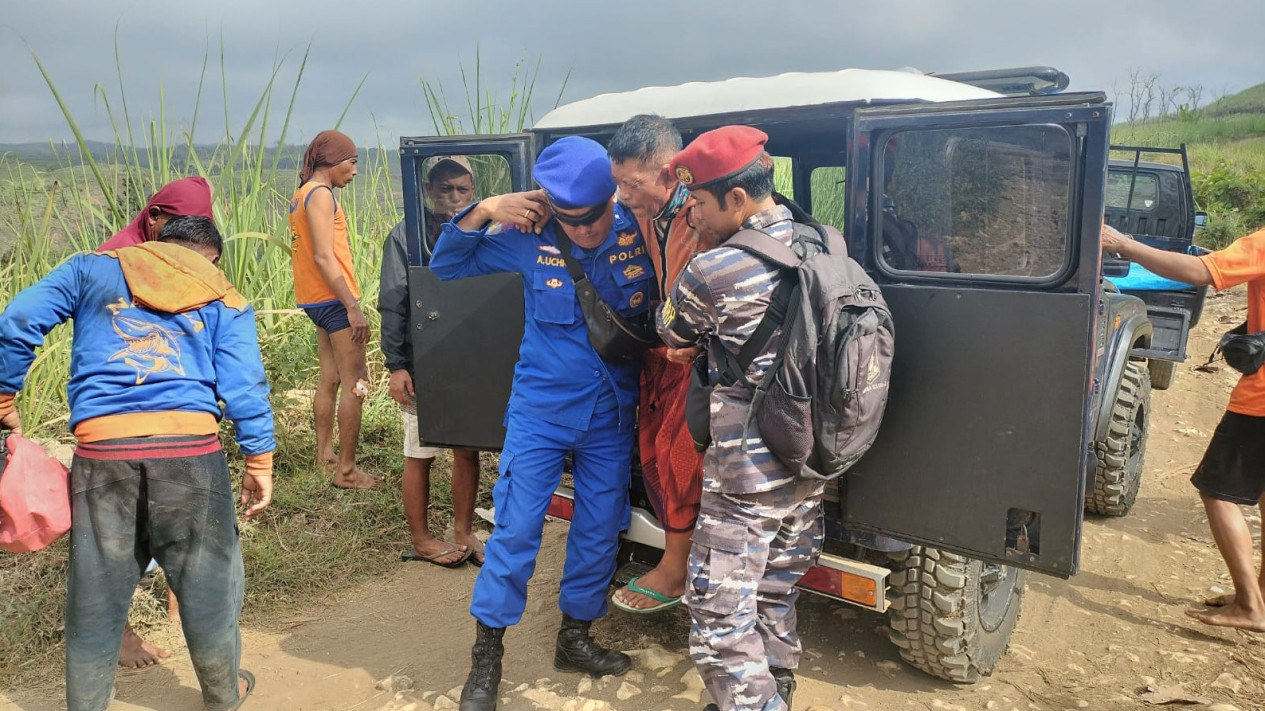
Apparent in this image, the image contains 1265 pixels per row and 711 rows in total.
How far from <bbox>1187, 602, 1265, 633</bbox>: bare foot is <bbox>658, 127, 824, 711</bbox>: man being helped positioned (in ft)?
6.62

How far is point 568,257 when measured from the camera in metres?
2.86

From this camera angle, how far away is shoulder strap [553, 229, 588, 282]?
2846 mm

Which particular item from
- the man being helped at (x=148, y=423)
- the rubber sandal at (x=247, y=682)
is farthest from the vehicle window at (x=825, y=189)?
the rubber sandal at (x=247, y=682)

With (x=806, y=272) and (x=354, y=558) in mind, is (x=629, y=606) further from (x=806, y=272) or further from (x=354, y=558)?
(x=354, y=558)

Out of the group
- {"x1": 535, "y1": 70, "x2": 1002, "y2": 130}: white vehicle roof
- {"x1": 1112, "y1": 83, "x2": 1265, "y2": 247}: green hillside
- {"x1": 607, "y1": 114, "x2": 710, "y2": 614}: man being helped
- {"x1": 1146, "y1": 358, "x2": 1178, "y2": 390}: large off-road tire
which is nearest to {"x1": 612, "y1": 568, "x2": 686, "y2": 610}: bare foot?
{"x1": 607, "y1": 114, "x2": 710, "y2": 614}: man being helped

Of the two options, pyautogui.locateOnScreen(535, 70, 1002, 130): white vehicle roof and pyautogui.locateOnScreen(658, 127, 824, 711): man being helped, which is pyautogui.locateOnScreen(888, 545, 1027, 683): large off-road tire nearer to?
pyautogui.locateOnScreen(658, 127, 824, 711): man being helped

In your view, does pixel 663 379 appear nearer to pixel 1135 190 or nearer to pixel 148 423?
pixel 148 423

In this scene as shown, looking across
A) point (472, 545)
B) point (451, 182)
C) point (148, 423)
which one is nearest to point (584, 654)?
point (472, 545)

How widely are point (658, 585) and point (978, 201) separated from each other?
59.9 inches

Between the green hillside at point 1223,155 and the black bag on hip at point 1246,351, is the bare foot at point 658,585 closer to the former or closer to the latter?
the black bag on hip at point 1246,351

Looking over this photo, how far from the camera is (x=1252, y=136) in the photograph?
26.9 metres

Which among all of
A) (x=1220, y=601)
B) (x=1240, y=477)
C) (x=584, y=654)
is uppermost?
(x=1240, y=477)

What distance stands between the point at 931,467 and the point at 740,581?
2.01 feet

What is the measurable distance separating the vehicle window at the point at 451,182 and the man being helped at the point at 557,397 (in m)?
0.55
